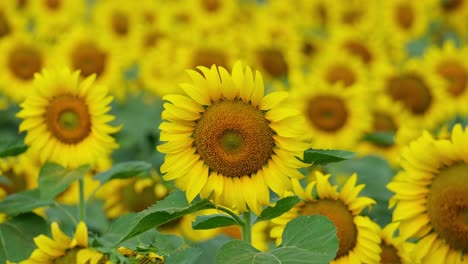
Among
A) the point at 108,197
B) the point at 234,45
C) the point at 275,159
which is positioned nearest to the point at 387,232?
the point at 275,159

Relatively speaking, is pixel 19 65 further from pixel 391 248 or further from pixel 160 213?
pixel 160 213

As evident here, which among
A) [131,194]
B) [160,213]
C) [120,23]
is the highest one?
[120,23]

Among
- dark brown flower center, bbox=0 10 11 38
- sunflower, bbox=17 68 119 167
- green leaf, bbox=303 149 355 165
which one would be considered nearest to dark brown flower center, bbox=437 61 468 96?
dark brown flower center, bbox=0 10 11 38

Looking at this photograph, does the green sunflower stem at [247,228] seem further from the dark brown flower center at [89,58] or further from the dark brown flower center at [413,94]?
the dark brown flower center at [89,58]

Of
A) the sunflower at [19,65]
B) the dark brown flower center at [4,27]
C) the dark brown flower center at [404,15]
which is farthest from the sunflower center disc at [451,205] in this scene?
the dark brown flower center at [404,15]

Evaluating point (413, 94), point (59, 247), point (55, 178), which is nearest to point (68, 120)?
point (55, 178)

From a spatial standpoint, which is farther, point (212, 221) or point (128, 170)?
point (128, 170)

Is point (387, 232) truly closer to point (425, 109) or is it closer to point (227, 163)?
point (227, 163)
